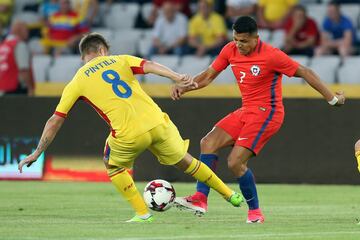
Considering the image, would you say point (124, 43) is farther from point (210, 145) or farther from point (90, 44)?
A: point (90, 44)

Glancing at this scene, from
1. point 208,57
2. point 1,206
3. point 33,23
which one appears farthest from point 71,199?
point 33,23

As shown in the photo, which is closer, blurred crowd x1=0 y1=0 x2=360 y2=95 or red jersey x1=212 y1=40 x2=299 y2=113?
red jersey x1=212 y1=40 x2=299 y2=113

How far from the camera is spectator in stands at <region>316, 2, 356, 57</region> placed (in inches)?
783

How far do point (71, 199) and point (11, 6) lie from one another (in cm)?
949

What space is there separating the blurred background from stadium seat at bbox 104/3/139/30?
20 millimetres

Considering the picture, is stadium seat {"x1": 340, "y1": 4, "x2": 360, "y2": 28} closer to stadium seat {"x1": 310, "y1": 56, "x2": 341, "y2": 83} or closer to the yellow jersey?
stadium seat {"x1": 310, "y1": 56, "x2": 341, "y2": 83}

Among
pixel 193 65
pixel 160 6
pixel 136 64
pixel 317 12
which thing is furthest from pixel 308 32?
pixel 136 64

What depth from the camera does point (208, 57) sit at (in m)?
20.5

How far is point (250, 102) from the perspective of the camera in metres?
11.8

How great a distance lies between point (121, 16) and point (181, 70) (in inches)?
120

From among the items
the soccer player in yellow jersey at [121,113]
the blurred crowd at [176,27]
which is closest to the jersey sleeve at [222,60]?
the soccer player in yellow jersey at [121,113]

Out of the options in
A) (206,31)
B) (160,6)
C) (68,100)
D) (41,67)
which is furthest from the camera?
(160,6)

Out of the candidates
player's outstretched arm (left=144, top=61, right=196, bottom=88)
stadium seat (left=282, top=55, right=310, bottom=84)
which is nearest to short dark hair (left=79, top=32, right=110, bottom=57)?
player's outstretched arm (left=144, top=61, right=196, bottom=88)

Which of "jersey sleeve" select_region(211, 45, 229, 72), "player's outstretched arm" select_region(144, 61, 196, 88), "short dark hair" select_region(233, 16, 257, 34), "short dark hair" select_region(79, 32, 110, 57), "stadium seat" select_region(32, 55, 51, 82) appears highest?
"short dark hair" select_region(233, 16, 257, 34)
